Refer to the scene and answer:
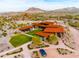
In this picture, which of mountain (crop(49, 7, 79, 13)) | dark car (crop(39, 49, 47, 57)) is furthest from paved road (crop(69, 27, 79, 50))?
dark car (crop(39, 49, 47, 57))

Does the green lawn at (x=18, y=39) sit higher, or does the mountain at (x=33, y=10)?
the mountain at (x=33, y=10)

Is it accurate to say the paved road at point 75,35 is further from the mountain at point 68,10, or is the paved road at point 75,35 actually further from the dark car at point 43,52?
the dark car at point 43,52

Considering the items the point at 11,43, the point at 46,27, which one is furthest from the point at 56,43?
the point at 11,43

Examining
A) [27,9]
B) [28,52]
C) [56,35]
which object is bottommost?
[28,52]

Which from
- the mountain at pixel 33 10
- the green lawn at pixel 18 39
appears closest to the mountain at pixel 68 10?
the mountain at pixel 33 10

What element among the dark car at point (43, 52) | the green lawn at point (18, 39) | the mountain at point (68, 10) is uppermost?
the mountain at point (68, 10)

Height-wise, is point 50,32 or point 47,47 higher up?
point 50,32

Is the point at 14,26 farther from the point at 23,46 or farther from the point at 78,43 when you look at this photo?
the point at 78,43
